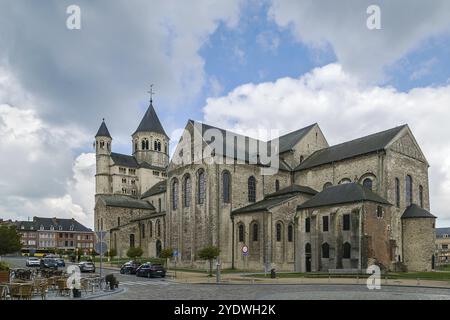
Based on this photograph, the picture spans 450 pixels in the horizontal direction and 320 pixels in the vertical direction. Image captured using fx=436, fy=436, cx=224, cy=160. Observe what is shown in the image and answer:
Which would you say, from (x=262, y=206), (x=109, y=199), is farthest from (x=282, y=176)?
(x=109, y=199)

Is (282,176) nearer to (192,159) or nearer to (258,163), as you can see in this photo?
(258,163)

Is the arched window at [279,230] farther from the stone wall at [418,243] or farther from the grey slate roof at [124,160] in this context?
the grey slate roof at [124,160]

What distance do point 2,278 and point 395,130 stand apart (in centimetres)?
4027

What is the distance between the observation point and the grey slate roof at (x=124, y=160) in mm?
85969

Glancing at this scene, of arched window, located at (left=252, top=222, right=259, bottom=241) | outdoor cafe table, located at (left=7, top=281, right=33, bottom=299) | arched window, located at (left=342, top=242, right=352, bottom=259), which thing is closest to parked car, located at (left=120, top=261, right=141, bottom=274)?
arched window, located at (left=252, top=222, right=259, bottom=241)

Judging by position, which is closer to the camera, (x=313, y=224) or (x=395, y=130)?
(x=313, y=224)

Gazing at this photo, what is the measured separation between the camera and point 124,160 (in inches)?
3452

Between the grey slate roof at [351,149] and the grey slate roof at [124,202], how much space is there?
34.2 m

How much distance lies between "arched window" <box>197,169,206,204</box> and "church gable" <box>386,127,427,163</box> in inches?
801

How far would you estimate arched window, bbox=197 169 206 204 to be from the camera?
50266 mm

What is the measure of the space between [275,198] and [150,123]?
49.2 metres

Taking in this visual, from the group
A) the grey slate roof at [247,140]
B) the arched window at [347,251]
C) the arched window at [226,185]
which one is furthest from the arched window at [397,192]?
the arched window at [226,185]

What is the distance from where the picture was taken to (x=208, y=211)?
48906mm

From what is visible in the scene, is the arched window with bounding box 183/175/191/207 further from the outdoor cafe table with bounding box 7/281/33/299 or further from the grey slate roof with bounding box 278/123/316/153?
the outdoor cafe table with bounding box 7/281/33/299
